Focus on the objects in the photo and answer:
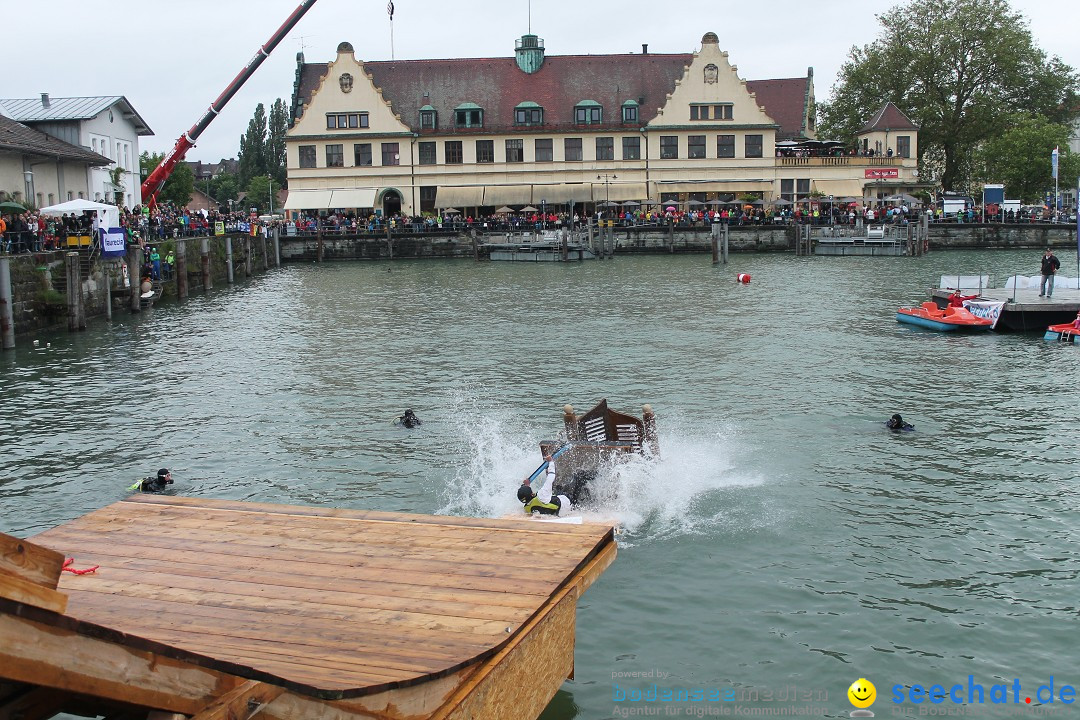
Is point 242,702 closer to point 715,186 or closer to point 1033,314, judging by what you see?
point 1033,314

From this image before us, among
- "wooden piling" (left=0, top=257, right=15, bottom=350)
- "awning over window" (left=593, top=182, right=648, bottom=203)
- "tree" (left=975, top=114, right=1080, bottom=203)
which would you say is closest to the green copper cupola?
"awning over window" (left=593, top=182, right=648, bottom=203)

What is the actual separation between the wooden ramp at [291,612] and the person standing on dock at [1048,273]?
33.3 meters

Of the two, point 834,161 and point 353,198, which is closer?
point 353,198

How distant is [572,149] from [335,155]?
746 inches

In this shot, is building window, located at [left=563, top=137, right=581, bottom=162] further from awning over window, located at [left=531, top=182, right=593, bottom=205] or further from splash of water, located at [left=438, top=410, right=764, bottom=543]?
splash of water, located at [left=438, top=410, right=764, bottom=543]

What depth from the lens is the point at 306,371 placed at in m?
31.0

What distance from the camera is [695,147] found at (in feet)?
283

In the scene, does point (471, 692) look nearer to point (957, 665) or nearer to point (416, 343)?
point (957, 665)

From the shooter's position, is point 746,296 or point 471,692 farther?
point 746,296

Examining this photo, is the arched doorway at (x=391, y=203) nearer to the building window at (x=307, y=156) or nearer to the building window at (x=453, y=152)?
the building window at (x=453, y=152)

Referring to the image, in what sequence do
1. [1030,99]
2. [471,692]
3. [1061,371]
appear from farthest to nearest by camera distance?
[1030,99], [1061,371], [471,692]

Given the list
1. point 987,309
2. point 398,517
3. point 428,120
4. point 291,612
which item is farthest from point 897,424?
point 428,120

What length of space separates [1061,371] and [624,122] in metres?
60.5

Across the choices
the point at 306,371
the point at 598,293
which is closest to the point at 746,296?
the point at 598,293
